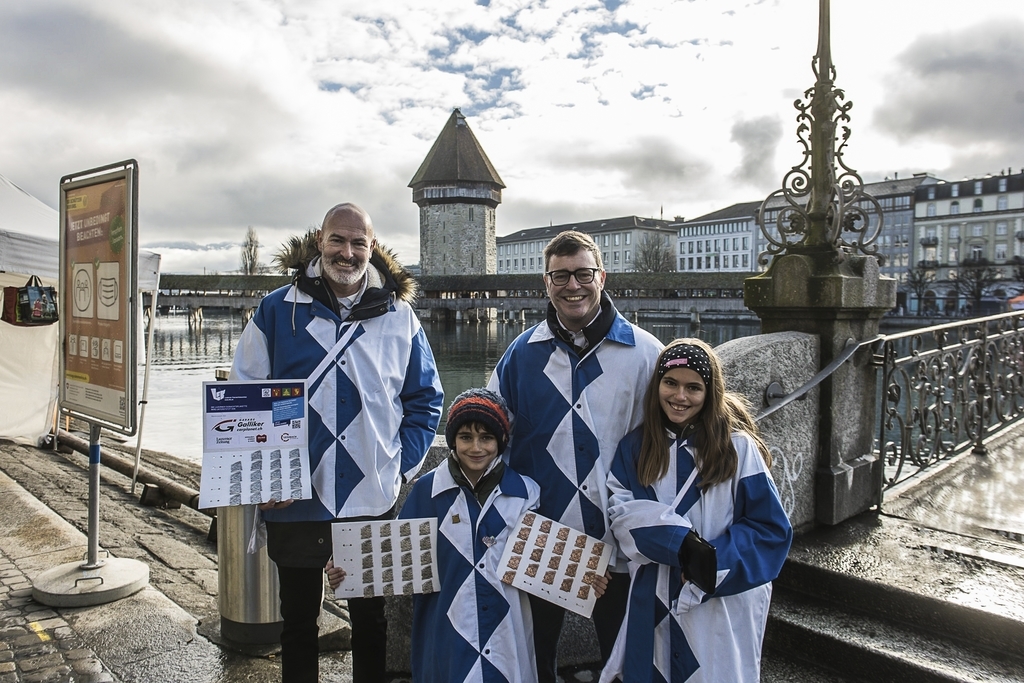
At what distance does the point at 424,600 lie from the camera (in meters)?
2.10

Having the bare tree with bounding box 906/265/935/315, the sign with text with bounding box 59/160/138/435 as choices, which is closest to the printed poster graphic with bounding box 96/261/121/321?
the sign with text with bounding box 59/160/138/435

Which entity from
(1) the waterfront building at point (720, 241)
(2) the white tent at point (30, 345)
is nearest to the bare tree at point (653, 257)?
(1) the waterfront building at point (720, 241)

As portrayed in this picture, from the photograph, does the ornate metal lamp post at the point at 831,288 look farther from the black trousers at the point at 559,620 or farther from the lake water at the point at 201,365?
the lake water at the point at 201,365

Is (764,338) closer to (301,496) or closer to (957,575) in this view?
(957,575)

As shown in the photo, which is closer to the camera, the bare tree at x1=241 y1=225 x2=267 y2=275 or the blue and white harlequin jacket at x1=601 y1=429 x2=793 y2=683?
the blue and white harlequin jacket at x1=601 y1=429 x2=793 y2=683

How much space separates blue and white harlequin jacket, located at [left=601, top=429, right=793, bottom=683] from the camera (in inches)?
73.9

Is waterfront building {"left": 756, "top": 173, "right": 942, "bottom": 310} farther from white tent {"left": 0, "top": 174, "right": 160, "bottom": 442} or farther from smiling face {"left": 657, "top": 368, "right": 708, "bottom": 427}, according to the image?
smiling face {"left": 657, "top": 368, "right": 708, "bottom": 427}

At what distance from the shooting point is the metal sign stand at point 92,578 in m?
3.33

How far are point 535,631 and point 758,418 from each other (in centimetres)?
133

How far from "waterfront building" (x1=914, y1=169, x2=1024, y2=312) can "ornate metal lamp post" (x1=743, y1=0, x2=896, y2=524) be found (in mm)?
66397

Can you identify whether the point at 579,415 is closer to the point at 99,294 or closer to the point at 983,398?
the point at 99,294

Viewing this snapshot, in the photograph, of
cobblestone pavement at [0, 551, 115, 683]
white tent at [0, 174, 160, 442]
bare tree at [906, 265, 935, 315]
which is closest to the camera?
cobblestone pavement at [0, 551, 115, 683]

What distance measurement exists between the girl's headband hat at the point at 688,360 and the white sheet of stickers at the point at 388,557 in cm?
77

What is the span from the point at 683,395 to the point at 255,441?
123 cm
